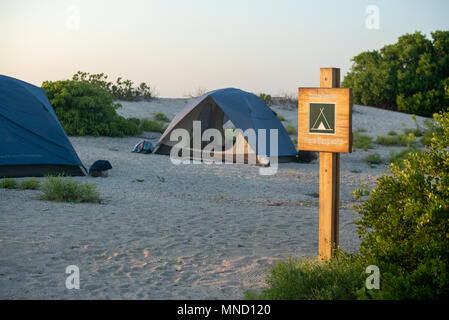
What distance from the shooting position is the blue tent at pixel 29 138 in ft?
32.0

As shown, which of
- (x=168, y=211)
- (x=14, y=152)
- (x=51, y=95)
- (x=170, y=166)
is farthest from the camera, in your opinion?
(x=51, y=95)

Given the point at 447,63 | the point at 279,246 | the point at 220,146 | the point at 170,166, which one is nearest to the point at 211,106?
the point at 220,146

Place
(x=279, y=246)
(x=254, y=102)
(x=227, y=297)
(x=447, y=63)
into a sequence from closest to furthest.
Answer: (x=227, y=297), (x=279, y=246), (x=254, y=102), (x=447, y=63)

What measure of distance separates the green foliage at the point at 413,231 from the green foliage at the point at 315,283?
0.21 m

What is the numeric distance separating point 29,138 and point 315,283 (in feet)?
25.7

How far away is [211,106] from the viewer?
49.8 feet

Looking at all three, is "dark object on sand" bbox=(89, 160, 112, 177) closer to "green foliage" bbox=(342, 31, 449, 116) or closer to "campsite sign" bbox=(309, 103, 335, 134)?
"campsite sign" bbox=(309, 103, 335, 134)

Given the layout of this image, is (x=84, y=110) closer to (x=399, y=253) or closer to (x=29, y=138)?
(x=29, y=138)

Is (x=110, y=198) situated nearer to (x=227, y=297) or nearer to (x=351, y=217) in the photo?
(x=351, y=217)

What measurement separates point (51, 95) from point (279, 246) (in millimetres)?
14467

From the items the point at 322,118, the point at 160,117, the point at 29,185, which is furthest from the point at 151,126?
the point at 322,118
